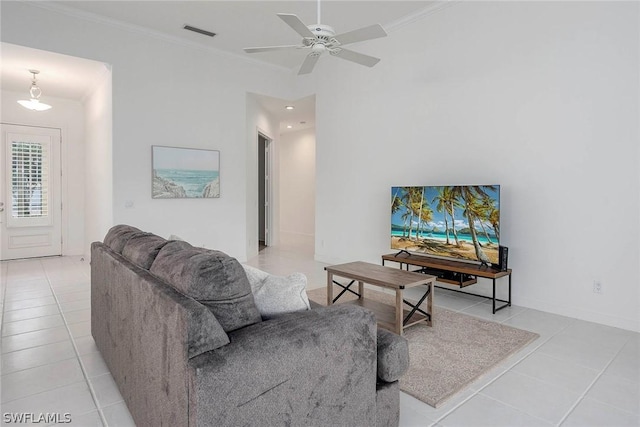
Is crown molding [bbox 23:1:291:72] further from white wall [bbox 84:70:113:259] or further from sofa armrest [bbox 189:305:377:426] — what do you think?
sofa armrest [bbox 189:305:377:426]

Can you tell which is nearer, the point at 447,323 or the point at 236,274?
the point at 236,274

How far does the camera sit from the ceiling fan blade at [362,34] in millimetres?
2754

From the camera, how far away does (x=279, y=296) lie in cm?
170

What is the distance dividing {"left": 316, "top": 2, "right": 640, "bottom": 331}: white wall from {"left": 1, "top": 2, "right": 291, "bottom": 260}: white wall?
91.1 inches

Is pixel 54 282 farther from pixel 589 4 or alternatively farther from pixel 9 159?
pixel 589 4

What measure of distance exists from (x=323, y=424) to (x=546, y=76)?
3.85 meters

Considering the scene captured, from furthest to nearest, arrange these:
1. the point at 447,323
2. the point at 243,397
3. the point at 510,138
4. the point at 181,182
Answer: the point at 181,182 < the point at 510,138 < the point at 447,323 < the point at 243,397

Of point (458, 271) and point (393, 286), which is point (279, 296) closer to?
point (393, 286)

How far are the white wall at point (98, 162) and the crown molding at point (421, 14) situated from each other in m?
3.94

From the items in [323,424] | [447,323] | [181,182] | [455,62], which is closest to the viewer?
[323,424]

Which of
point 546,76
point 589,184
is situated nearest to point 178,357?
point 589,184

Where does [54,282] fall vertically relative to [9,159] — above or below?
below

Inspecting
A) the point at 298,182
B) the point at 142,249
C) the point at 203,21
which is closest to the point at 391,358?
the point at 142,249

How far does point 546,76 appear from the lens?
12.2 feet
